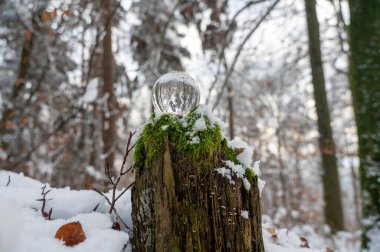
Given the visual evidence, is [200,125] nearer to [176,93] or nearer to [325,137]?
[176,93]

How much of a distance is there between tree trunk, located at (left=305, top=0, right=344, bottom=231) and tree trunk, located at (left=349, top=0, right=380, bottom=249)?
322 centimetres

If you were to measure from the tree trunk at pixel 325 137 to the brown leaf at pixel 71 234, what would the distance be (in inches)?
252

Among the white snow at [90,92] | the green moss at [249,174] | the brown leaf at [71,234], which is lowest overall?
the brown leaf at [71,234]

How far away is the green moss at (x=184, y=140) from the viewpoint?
1.32 m

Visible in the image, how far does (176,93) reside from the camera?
150 centimetres

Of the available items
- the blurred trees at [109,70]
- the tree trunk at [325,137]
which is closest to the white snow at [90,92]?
the blurred trees at [109,70]

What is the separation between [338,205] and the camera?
286 inches

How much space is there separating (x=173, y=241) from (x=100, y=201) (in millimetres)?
573

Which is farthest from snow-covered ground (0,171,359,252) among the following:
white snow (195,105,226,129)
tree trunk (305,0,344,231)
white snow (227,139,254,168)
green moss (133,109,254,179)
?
tree trunk (305,0,344,231)

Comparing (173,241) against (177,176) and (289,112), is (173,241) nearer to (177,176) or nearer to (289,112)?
(177,176)

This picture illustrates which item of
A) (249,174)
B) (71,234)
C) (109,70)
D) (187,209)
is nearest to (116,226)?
(71,234)

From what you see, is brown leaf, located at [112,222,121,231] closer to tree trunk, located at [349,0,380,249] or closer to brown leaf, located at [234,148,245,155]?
brown leaf, located at [234,148,245,155]

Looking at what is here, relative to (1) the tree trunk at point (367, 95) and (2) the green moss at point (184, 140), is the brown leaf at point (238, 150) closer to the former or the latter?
(2) the green moss at point (184, 140)

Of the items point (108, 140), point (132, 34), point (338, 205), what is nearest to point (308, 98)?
point (338, 205)
